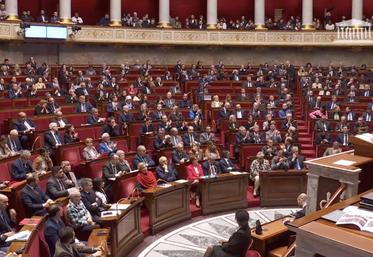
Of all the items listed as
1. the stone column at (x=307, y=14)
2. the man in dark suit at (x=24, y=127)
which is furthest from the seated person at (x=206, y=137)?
the stone column at (x=307, y=14)

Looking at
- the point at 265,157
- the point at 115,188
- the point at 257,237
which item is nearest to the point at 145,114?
the point at 265,157

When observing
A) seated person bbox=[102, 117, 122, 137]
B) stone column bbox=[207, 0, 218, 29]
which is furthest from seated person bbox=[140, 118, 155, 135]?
stone column bbox=[207, 0, 218, 29]

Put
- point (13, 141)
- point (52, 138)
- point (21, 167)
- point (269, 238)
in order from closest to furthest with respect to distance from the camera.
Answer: point (269, 238) < point (21, 167) < point (13, 141) < point (52, 138)

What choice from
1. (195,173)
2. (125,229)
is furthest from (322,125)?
(125,229)

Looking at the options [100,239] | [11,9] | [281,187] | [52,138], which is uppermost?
[11,9]

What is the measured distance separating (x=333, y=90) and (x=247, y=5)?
978 cm

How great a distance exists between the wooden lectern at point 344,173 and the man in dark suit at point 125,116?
7473 millimetres

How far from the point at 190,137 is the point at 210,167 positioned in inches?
66.7

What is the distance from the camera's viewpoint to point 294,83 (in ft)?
59.4

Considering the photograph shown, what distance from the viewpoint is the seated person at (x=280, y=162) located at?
9875 millimetres

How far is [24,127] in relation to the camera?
1016 centimetres

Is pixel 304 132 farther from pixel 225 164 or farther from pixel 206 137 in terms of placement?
pixel 225 164

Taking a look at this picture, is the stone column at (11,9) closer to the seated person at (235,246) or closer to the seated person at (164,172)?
the seated person at (164,172)

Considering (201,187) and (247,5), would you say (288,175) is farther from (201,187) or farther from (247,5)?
(247,5)
